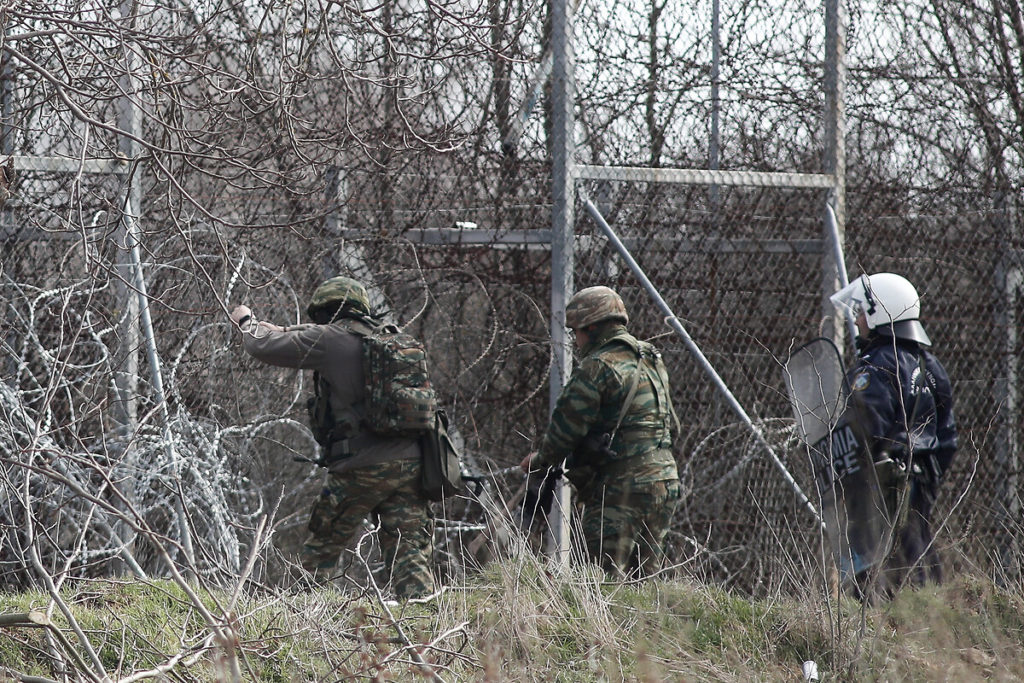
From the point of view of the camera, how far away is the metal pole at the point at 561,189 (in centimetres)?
506

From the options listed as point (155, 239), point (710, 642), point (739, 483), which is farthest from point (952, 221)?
point (155, 239)

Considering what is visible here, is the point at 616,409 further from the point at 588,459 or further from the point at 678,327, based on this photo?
the point at 678,327

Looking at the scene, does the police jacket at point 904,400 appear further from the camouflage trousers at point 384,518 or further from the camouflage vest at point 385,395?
the camouflage trousers at point 384,518

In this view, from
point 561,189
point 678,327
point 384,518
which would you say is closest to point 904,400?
point 678,327

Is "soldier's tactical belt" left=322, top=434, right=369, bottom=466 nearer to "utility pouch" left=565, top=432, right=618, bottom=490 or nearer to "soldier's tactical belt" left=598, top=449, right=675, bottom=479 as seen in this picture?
"utility pouch" left=565, top=432, right=618, bottom=490

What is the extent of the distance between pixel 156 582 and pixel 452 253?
88.5 inches

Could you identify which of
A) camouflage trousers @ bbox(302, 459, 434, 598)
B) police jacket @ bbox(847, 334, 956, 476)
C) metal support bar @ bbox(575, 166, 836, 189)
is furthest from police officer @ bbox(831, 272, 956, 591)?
camouflage trousers @ bbox(302, 459, 434, 598)

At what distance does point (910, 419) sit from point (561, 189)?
6.03 feet

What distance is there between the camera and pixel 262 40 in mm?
5176

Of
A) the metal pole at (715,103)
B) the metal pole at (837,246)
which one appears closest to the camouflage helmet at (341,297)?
the metal pole at (715,103)

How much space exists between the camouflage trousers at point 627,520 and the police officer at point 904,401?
0.90 metres

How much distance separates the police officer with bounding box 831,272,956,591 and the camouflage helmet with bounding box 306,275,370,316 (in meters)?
2.16

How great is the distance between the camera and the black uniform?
4.62 meters

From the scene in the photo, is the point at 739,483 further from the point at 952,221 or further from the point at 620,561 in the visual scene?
the point at 952,221
